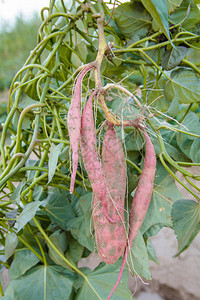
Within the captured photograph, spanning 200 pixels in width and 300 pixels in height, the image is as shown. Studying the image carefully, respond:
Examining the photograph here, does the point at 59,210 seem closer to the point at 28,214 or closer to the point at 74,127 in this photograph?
the point at 28,214

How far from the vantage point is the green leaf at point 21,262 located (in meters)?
0.41

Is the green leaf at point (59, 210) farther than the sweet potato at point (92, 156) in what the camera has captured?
Yes

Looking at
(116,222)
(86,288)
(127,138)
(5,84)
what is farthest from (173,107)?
(5,84)

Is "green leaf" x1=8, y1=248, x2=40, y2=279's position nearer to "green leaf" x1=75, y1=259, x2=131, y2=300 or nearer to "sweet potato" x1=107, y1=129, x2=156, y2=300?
"green leaf" x1=75, y1=259, x2=131, y2=300

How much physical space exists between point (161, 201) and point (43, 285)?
215 mm

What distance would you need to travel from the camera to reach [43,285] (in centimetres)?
42

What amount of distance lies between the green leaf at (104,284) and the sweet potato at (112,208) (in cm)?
13

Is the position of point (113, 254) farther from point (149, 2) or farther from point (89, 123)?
point (149, 2)

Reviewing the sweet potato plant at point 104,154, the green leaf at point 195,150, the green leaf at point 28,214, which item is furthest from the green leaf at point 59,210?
the green leaf at point 195,150

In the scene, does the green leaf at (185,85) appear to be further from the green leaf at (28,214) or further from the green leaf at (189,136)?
the green leaf at (28,214)

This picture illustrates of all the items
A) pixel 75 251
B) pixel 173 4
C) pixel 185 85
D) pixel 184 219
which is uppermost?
pixel 173 4

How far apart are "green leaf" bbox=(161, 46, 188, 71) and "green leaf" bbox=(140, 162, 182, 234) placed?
0.15 m

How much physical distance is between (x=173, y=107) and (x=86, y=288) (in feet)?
0.95

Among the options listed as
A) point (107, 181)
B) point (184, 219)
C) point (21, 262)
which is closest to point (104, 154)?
point (107, 181)
